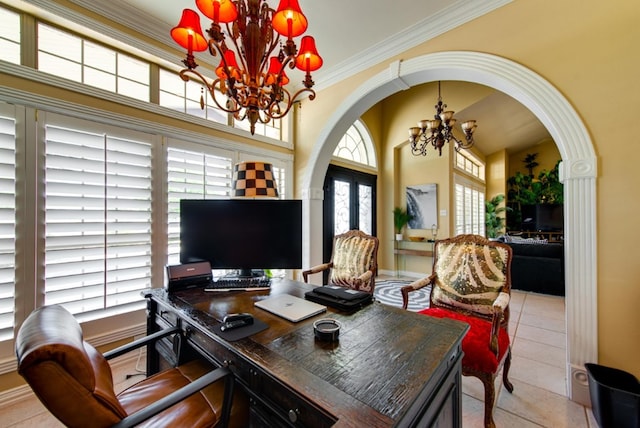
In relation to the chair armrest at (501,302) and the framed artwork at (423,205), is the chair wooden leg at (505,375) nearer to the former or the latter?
the chair armrest at (501,302)

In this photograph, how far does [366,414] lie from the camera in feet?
2.09

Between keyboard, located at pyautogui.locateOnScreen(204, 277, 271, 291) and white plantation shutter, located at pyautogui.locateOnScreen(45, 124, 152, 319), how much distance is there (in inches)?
36.4

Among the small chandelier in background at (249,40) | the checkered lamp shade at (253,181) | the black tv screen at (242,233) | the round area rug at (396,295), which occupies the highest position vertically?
the small chandelier in background at (249,40)

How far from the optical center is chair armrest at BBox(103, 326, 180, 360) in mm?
1089

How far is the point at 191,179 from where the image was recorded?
252cm

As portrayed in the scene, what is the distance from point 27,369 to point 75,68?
2360 mm

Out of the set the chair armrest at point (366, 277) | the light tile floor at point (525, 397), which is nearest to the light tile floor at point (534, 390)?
the light tile floor at point (525, 397)

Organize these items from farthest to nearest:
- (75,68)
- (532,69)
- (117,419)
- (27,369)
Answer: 1. (75,68)
2. (532,69)
3. (117,419)
4. (27,369)

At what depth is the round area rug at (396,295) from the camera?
3650 millimetres

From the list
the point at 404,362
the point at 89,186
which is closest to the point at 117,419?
the point at 404,362

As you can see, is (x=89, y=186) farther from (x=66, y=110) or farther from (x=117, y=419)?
(x=117, y=419)

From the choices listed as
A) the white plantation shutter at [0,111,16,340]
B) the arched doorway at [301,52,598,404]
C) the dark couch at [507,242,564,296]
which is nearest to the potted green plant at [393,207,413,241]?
the dark couch at [507,242,564,296]

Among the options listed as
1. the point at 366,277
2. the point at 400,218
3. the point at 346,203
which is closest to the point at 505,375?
the point at 366,277

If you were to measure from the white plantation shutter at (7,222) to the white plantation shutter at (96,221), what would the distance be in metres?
0.16
